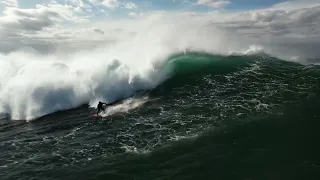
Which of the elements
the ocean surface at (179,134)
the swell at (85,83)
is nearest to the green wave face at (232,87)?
the ocean surface at (179,134)

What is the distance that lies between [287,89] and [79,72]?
23.1m

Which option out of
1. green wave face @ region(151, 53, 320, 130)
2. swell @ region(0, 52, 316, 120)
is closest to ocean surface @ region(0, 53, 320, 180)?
green wave face @ region(151, 53, 320, 130)

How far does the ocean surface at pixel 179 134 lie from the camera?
47.6 feet

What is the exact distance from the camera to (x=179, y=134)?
Result: 18.6 meters

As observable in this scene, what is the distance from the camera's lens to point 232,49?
5184cm

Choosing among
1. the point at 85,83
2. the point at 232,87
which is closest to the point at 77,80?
the point at 85,83

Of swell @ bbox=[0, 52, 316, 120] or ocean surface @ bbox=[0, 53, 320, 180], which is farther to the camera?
swell @ bbox=[0, 52, 316, 120]

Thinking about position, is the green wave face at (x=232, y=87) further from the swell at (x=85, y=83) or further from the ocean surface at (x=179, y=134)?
the swell at (x=85, y=83)

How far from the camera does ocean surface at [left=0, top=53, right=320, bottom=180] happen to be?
14500mm

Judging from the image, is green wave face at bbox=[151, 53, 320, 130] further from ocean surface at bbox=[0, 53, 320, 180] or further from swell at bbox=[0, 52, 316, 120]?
swell at bbox=[0, 52, 316, 120]

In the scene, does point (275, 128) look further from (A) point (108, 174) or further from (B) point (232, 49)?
(B) point (232, 49)

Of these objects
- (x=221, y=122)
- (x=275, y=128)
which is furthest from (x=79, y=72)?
(x=275, y=128)

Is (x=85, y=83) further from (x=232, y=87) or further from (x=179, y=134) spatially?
(x=179, y=134)

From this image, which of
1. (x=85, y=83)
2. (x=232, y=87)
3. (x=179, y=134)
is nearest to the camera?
(x=179, y=134)
